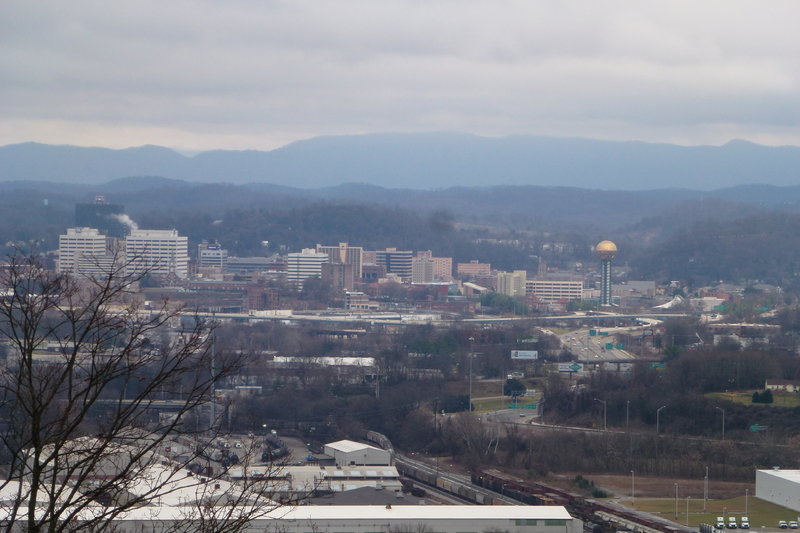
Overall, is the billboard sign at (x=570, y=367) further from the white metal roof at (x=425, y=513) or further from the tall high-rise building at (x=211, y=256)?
the tall high-rise building at (x=211, y=256)

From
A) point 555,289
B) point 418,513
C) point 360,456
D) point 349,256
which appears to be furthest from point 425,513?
point 349,256

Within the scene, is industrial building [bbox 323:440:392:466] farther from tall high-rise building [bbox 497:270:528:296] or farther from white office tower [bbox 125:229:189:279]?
white office tower [bbox 125:229:189:279]

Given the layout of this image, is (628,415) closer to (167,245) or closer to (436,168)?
(167,245)

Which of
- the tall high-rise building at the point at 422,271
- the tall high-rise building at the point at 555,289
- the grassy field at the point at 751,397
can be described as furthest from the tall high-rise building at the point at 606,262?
the grassy field at the point at 751,397

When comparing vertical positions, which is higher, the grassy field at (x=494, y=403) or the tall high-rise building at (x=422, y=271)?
the tall high-rise building at (x=422, y=271)

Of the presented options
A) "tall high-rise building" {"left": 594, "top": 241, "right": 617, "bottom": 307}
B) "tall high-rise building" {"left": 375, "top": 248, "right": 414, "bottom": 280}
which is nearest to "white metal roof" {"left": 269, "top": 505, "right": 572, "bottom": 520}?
"tall high-rise building" {"left": 594, "top": 241, "right": 617, "bottom": 307}

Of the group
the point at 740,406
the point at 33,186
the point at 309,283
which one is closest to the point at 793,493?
the point at 740,406

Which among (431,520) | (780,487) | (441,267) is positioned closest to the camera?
(431,520)

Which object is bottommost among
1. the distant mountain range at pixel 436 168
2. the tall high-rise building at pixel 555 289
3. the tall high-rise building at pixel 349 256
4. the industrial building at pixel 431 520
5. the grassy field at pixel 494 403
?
the grassy field at pixel 494 403
